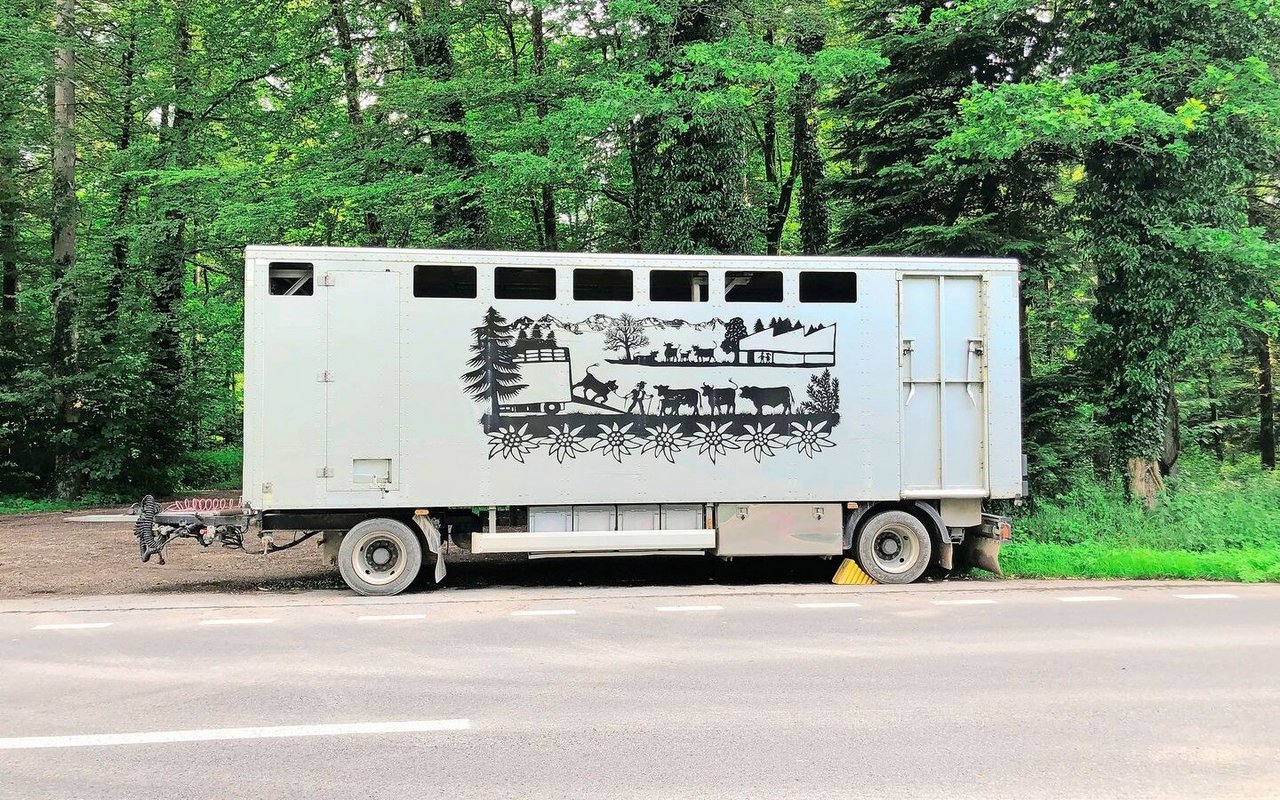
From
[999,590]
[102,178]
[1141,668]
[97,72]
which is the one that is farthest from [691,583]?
[97,72]

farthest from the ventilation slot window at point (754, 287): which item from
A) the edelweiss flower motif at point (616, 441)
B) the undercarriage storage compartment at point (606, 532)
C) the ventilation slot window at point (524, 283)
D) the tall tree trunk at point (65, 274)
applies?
Answer: the tall tree trunk at point (65, 274)

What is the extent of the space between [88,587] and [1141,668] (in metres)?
11.0

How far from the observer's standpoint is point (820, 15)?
15.9 meters

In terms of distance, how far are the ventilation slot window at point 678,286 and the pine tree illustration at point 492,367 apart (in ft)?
5.78

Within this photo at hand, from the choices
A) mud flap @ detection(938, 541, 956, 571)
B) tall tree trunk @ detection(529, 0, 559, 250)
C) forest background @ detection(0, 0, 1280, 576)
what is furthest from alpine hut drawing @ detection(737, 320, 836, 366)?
tall tree trunk @ detection(529, 0, 559, 250)

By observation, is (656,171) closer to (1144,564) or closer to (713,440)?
(713,440)

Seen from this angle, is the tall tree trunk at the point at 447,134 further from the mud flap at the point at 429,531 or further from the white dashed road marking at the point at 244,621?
the white dashed road marking at the point at 244,621

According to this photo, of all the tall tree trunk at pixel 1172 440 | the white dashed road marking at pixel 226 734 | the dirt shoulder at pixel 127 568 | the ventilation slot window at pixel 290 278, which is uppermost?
the ventilation slot window at pixel 290 278

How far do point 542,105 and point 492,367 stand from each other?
8.59 m

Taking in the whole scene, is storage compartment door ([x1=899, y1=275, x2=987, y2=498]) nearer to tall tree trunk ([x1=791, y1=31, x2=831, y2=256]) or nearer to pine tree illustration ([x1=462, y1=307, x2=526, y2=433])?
pine tree illustration ([x1=462, y1=307, x2=526, y2=433])

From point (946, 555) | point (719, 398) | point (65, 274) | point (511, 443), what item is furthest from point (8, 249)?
point (946, 555)

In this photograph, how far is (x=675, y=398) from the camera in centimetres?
991

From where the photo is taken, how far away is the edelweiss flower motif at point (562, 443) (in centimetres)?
972

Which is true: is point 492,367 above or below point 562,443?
above
